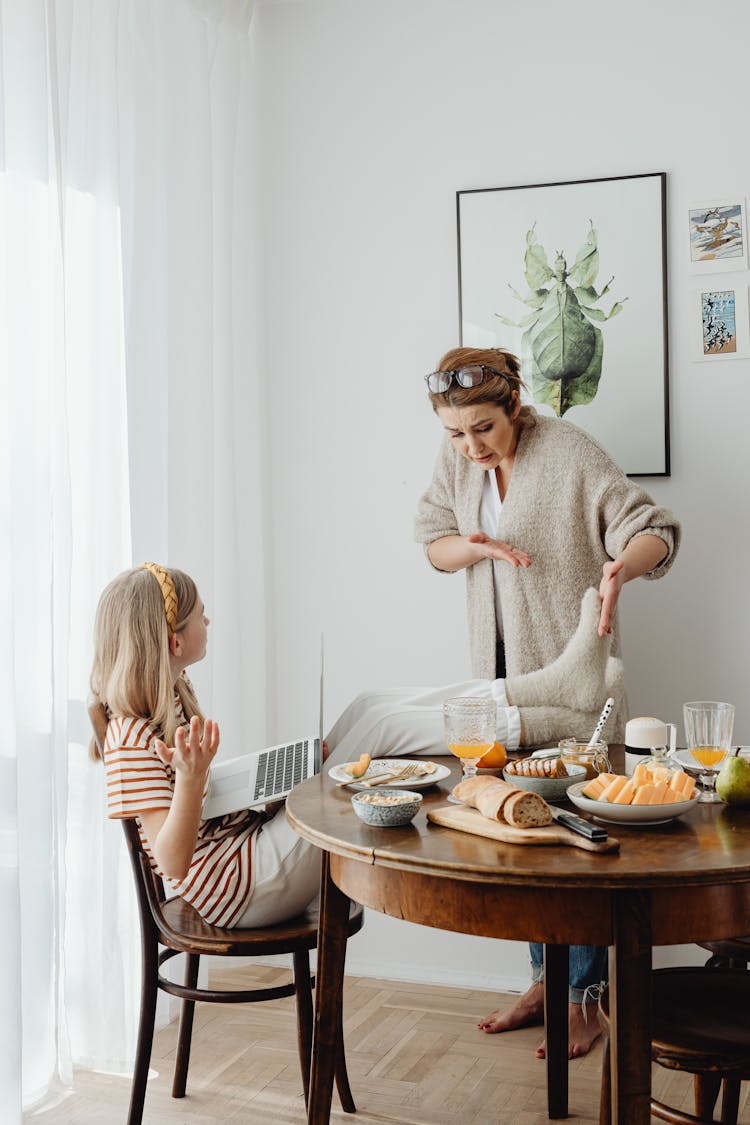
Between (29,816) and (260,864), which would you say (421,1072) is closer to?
(260,864)

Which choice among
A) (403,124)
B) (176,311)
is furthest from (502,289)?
(176,311)

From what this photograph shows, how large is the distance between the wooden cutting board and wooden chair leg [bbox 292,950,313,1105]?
613mm

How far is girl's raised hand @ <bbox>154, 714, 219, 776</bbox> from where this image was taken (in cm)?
182

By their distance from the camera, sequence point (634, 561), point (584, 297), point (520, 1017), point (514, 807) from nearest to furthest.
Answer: point (514, 807) → point (634, 561) → point (520, 1017) → point (584, 297)

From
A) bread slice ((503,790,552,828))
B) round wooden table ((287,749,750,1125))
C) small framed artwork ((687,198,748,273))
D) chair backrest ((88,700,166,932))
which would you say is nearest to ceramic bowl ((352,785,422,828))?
round wooden table ((287,749,750,1125))

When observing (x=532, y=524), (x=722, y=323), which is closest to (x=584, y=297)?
(x=722, y=323)

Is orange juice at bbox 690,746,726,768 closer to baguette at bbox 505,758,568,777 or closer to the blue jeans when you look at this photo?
baguette at bbox 505,758,568,777

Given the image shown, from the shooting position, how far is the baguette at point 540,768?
1749mm

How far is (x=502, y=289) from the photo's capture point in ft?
10.1

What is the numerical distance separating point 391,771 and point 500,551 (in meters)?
0.86

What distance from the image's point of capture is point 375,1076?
8.43 feet

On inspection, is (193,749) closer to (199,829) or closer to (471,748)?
(199,829)

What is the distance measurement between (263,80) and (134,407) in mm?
1241

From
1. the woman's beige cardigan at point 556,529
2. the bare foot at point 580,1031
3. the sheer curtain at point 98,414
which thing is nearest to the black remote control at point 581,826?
the woman's beige cardigan at point 556,529
